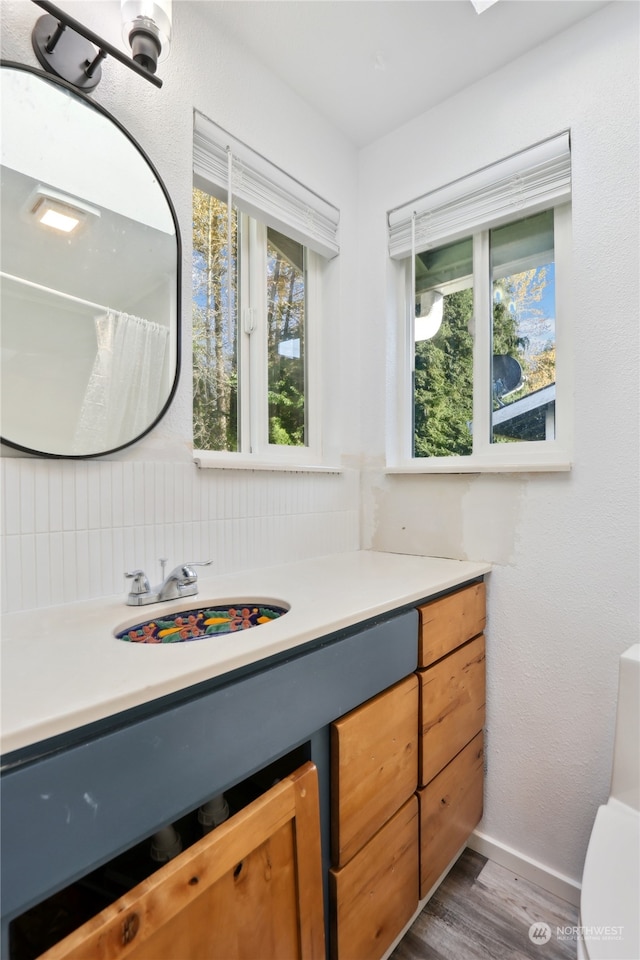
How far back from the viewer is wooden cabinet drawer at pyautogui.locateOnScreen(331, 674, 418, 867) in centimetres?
93

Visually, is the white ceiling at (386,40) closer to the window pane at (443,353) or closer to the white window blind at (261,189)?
the white window blind at (261,189)

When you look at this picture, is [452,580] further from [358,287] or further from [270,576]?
[358,287]

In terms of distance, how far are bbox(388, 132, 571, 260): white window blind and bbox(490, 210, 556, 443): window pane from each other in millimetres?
94

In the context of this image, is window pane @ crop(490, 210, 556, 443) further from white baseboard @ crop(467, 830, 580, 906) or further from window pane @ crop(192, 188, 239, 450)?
white baseboard @ crop(467, 830, 580, 906)

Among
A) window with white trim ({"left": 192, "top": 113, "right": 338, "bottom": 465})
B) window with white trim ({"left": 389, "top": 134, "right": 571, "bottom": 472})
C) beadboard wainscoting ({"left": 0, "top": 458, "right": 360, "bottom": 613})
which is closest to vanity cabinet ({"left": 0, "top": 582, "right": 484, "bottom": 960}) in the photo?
beadboard wainscoting ({"left": 0, "top": 458, "right": 360, "bottom": 613})

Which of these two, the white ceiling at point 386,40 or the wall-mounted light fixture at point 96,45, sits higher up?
the white ceiling at point 386,40

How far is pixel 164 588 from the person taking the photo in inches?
44.0

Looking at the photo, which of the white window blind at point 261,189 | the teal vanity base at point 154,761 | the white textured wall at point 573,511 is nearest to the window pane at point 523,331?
the white textured wall at point 573,511

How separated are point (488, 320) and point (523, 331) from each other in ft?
0.45

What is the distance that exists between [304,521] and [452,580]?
58 cm

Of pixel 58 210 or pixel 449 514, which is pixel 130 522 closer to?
pixel 58 210

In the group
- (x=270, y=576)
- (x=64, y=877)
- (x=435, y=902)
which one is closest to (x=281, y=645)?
(x=64, y=877)

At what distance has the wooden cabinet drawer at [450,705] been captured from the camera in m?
1.20

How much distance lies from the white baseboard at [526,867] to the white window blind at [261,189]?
2171mm
